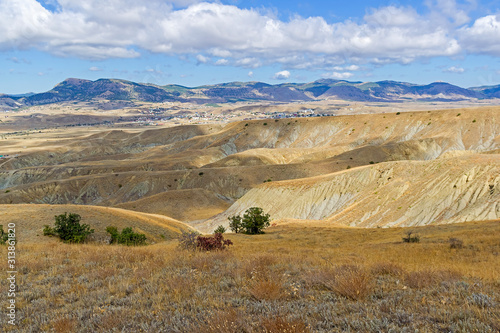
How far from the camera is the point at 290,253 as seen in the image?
47.6 ft

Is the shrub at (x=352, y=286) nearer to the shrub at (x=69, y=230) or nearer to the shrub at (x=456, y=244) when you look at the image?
the shrub at (x=456, y=244)

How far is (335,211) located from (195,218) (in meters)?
25.3

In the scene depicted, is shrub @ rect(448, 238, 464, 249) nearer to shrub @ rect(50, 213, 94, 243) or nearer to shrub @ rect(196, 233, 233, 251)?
shrub @ rect(196, 233, 233, 251)

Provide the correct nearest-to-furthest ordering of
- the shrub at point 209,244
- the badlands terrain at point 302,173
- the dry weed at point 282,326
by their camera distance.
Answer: the dry weed at point 282,326 → the shrub at point 209,244 → the badlands terrain at point 302,173

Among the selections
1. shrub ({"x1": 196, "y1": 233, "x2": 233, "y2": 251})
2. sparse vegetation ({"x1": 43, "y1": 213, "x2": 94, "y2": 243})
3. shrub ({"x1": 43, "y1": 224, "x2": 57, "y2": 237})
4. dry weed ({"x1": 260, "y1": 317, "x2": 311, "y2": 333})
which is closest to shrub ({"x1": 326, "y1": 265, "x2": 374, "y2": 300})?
dry weed ({"x1": 260, "y1": 317, "x2": 311, "y2": 333})

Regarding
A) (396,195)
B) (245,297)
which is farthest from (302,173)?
(245,297)

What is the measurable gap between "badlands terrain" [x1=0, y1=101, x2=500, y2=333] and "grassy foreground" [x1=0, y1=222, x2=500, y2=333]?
0.12ft

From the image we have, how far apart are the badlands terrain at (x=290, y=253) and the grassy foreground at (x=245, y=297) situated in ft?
0.12

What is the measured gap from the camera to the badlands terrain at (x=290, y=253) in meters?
6.48

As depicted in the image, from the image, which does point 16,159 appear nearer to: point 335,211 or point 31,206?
point 31,206

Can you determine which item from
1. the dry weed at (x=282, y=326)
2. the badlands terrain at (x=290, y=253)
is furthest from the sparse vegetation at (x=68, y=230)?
the dry weed at (x=282, y=326)

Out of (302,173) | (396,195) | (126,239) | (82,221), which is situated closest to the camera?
(126,239)

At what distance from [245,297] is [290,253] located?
729cm

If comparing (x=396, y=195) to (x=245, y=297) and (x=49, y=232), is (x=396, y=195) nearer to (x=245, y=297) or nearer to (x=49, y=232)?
(x=49, y=232)
